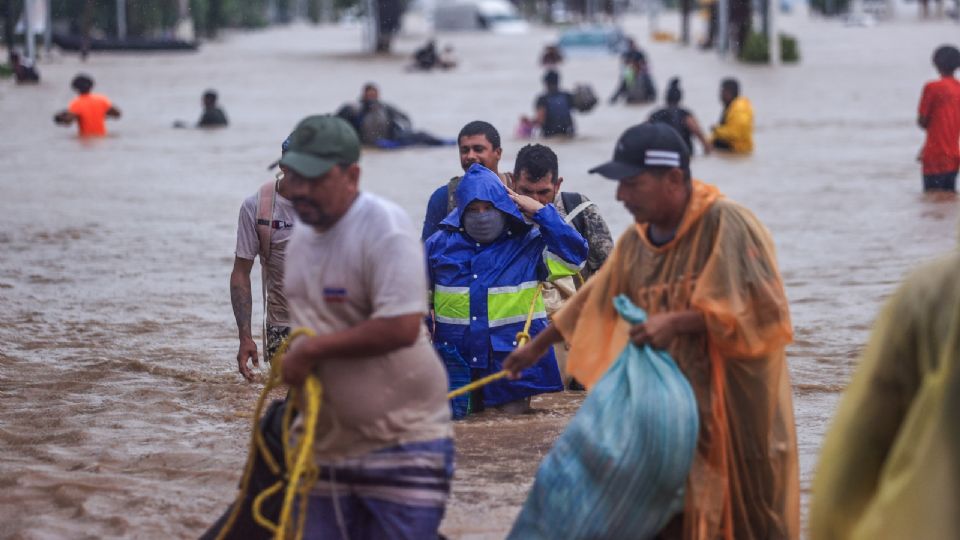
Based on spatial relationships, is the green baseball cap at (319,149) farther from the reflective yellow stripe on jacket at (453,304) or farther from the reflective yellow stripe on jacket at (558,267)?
the reflective yellow stripe on jacket at (558,267)

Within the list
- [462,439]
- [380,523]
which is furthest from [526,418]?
Answer: [380,523]

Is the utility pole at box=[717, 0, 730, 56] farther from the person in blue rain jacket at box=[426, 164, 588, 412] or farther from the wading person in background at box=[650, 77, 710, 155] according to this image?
the person in blue rain jacket at box=[426, 164, 588, 412]

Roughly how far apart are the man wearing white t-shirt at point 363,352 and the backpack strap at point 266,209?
2.95m

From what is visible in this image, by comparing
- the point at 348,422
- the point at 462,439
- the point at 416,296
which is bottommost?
the point at 462,439

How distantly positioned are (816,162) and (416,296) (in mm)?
18939

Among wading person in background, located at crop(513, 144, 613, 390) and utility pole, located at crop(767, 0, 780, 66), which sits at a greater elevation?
→ utility pole, located at crop(767, 0, 780, 66)

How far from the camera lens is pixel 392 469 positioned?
4312mm

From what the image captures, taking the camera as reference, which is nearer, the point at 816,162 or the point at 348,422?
the point at 348,422

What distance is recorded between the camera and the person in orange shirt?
86.2ft

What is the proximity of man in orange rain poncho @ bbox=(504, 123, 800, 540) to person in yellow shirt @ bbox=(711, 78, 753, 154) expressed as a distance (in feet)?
61.0

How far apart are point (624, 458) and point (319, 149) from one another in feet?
4.00

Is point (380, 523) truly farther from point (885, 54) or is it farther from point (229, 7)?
point (229, 7)

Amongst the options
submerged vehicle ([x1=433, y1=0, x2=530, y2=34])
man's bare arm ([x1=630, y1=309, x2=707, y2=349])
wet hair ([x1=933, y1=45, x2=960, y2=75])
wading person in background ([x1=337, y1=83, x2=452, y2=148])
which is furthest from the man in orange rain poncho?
submerged vehicle ([x1=433, y1=0, x2=530, y2=34])

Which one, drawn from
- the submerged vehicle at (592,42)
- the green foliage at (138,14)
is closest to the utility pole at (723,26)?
the submerged vehicle at (592,42)
